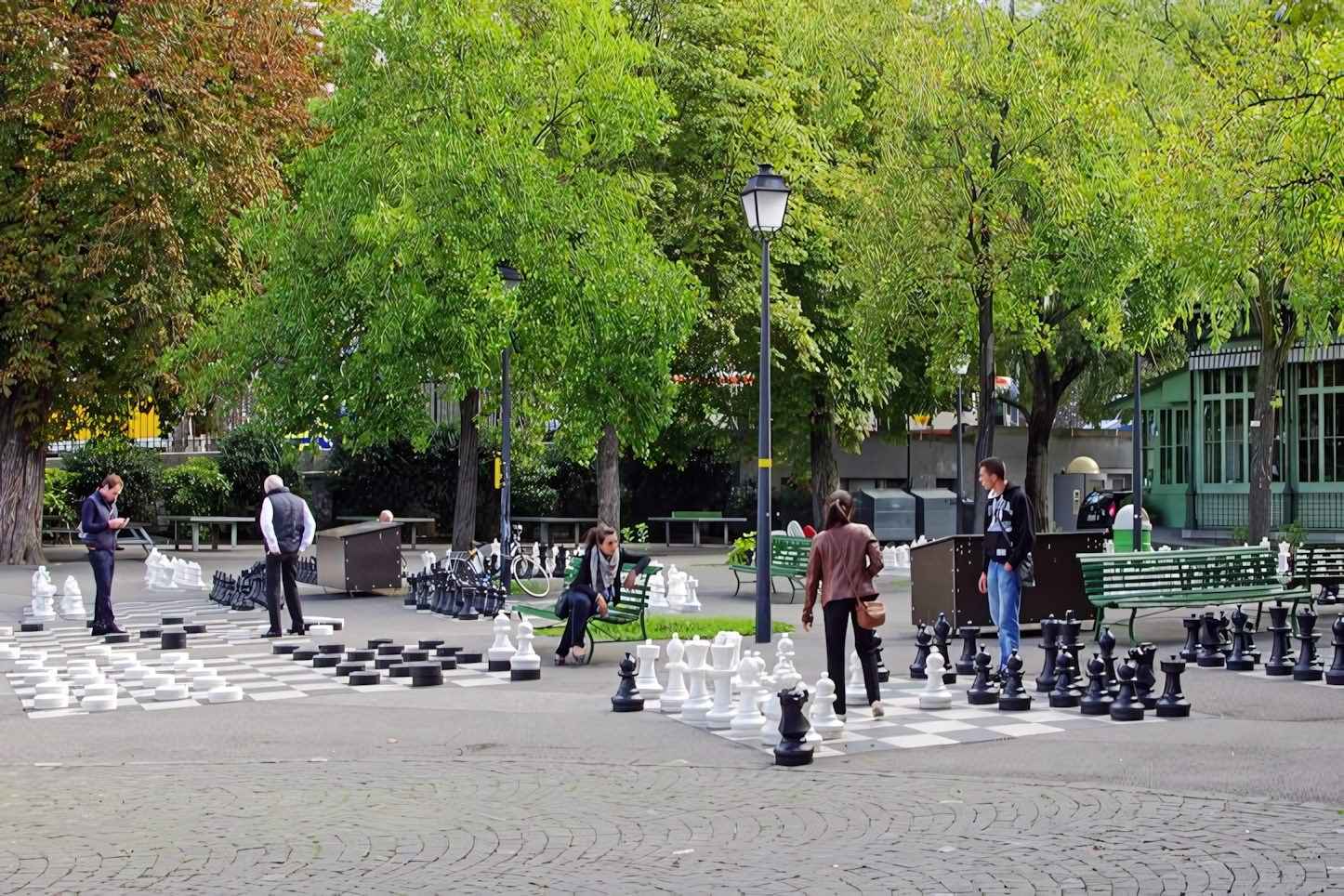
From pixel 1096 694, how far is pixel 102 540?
11.9 m

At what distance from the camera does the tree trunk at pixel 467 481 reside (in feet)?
90.8

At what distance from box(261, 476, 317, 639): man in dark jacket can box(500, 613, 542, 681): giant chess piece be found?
4812 mm

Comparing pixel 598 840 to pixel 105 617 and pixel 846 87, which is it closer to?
pixel 105 617

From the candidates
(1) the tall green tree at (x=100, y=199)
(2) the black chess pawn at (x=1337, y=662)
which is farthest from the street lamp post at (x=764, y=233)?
(1) the tall green tree at (x=100, y=199)

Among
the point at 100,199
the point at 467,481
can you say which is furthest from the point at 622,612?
the point at 100,199

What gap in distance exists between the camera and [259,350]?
2623 centimetres

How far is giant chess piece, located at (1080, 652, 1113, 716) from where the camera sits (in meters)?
10.6

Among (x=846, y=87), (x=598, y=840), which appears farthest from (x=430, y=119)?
(x=598, y=840)

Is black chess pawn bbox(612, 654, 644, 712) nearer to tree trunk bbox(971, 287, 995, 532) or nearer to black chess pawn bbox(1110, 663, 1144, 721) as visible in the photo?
black chess pawn bbox(1110, 663, 1144, 721)

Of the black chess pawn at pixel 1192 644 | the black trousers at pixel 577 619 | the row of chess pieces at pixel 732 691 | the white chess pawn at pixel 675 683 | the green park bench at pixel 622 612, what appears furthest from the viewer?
the green park bench at pixel 622 612

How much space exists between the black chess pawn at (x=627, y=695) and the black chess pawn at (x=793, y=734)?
2418 millimetres

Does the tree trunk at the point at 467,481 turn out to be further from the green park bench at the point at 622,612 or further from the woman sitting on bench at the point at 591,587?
the woman sitting on bench at the point at 591,587

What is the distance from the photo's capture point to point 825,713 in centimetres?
980

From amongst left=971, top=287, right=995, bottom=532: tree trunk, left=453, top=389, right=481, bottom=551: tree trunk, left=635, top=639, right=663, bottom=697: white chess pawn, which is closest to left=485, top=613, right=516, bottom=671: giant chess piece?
left=635, top=639, right=663, bottom=697: white chess pawn
